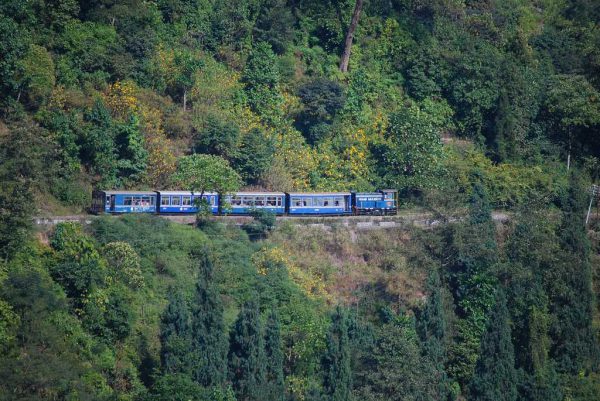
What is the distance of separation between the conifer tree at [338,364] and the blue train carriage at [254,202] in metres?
9.07

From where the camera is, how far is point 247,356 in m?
46.7

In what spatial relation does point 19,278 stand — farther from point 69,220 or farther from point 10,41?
point 10,41

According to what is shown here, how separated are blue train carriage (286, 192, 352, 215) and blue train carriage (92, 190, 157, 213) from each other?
7.13 meters

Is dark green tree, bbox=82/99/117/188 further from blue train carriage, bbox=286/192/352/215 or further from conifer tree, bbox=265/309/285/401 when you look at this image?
conifer tree, bbox=265/309/285/401

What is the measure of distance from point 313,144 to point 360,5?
358 inches

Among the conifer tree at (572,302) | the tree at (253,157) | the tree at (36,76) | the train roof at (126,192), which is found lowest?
the conifer tree at (572,302)

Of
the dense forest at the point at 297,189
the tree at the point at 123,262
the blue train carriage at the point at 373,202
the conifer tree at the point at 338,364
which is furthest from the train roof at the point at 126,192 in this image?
the conifer tree at the point at 338,364

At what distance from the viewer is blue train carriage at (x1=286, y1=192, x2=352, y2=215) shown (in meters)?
57.2

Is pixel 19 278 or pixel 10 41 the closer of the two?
pixel 19 278

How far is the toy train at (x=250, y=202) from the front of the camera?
53.0 meters

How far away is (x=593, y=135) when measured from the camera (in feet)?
222

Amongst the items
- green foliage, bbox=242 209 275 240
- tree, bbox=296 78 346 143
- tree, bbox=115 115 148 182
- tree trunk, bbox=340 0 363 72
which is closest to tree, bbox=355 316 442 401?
green foliage, bbox=242 209 275 240

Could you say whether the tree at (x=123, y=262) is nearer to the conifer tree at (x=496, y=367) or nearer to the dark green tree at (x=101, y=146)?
the dark green tree at (x=101, y=146)

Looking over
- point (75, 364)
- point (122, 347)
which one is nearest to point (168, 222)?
point (122, 347)
